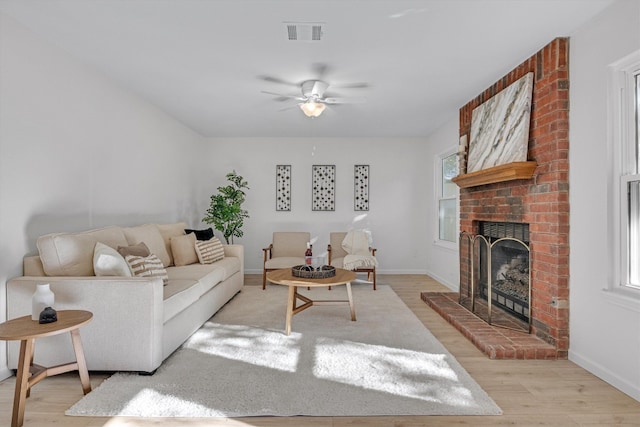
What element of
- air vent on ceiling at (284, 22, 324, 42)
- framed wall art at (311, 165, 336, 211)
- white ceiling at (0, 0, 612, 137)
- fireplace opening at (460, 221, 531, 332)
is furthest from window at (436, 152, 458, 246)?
air vent on ceiling at (284, 22, 324, 42)

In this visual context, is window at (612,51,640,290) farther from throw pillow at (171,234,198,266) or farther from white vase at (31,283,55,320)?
throw pillow at (171,234,198,266)

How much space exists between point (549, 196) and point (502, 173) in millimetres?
504

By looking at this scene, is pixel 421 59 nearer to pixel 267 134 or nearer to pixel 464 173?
pixel 464 173

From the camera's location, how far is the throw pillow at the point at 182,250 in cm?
432

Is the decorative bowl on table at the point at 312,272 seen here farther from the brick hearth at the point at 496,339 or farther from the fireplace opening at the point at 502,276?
the fireplace opening at the point at 502,276

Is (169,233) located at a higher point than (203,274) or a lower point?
higher

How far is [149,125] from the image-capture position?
15.2 ft

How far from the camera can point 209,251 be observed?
→ 451 centimetres

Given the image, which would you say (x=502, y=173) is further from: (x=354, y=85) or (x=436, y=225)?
(x=436, y=225)

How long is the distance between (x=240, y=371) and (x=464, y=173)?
3.44 meters

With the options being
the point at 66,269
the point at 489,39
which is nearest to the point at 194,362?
the point at 66,269

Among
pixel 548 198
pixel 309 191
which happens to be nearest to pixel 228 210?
pixel 309 191

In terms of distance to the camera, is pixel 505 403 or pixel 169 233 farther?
pixel 169 233

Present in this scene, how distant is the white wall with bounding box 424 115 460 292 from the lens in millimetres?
5262
